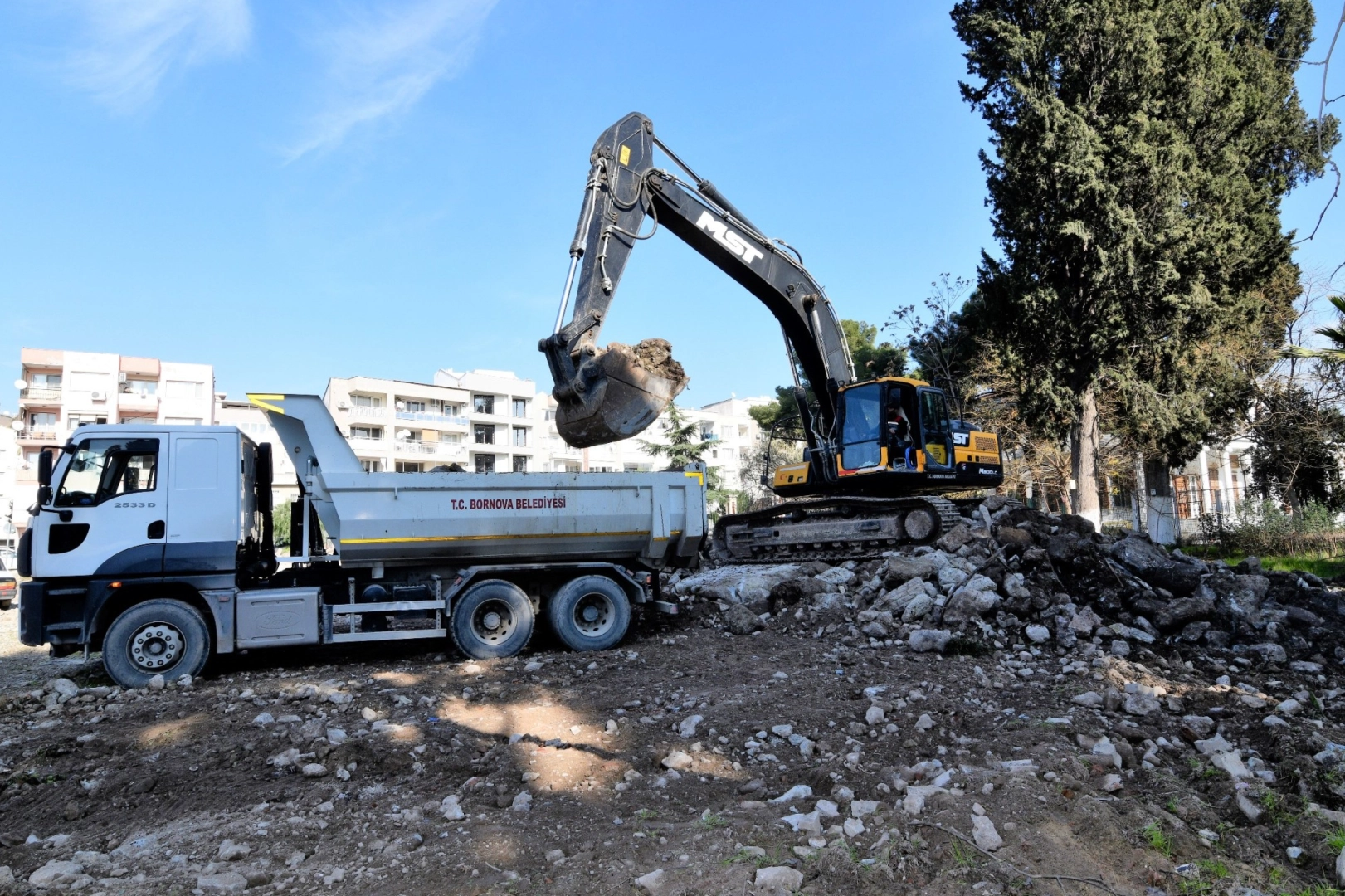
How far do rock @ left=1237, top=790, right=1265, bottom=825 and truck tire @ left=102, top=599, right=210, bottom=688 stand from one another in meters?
8.38

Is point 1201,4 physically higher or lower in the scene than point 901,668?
higher

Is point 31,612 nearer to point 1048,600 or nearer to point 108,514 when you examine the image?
point 108,514

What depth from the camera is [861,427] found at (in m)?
14.2

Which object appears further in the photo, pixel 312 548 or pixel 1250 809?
pixel 312 548

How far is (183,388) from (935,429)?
188 feet

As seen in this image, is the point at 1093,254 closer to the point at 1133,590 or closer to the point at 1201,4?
the point at 1201,4

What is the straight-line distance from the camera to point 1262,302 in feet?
78.3

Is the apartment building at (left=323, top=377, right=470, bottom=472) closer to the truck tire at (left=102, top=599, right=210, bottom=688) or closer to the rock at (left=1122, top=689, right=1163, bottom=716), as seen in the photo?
the truck tire at (left=102, top=599, right=210, bottom=688)

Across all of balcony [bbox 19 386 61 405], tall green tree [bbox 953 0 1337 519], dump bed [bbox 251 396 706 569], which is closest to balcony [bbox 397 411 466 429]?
balcony [bbox 19 386 61 405]

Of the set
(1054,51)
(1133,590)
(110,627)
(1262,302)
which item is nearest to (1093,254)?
(1054,51)

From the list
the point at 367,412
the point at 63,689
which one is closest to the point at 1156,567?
the point at 63,689

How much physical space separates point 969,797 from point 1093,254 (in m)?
19.2

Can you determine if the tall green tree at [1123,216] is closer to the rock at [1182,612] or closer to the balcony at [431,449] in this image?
the rock at [1182,612]

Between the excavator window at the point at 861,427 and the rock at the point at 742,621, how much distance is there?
4381 millimetres
